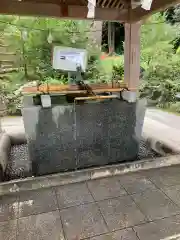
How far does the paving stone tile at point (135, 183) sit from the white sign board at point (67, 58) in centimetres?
167

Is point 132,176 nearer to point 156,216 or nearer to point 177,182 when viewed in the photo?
point 177,182

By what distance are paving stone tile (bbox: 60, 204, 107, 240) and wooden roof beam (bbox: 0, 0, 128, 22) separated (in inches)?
116

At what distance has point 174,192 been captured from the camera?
2.41 metres

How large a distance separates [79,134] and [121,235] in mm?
1554

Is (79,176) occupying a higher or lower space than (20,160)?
higher

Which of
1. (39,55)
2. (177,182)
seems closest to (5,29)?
(39,55)

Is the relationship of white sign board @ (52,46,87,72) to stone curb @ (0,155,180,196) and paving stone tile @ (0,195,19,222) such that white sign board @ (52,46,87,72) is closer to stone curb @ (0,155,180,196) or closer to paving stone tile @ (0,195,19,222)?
stone curb @ (0,155,180,196)

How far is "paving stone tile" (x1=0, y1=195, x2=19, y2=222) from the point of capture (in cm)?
204

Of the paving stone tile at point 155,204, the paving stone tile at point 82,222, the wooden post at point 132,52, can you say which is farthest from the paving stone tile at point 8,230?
the wooden post at point 132,52

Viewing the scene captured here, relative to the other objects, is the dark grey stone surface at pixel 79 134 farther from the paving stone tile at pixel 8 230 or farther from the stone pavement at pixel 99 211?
the paving stone tile at pixel 8 230

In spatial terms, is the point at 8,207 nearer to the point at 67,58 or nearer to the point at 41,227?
the point at 41,227

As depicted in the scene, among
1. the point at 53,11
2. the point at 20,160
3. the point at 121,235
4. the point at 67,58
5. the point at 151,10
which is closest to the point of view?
the point at 121,235

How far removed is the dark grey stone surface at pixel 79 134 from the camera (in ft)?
9.50

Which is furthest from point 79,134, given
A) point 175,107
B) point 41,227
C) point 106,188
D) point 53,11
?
point 175,107
